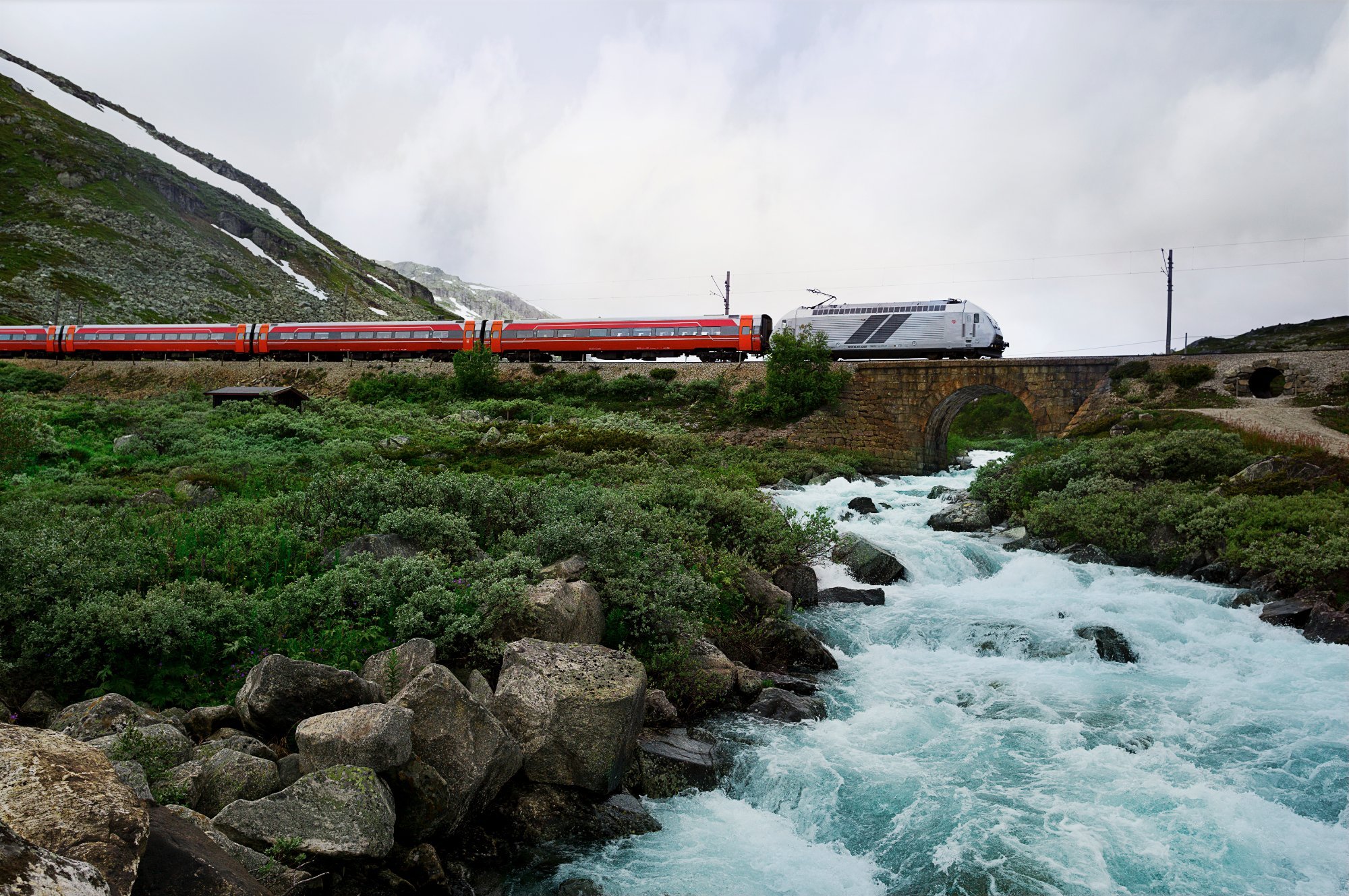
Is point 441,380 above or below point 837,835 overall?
above

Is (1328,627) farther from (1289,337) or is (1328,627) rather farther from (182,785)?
(1289,337)

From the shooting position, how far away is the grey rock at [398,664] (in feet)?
26.1

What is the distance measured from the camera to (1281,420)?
25703 mm

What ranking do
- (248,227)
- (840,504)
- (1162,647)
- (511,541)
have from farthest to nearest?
(248,227), (840,504), (1162,647), (511,541)

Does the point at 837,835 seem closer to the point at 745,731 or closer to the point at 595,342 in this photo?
the point at 745,731

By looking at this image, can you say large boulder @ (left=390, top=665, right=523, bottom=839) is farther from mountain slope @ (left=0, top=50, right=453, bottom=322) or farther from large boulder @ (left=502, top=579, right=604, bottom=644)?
mountain slope @ (left=0, top=50, right=453, bottom=322)

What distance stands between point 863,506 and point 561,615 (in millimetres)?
16534

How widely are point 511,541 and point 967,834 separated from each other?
7625 millimetres

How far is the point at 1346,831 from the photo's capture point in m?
8.05

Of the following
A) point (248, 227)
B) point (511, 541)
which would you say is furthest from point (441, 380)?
point (248, 227)

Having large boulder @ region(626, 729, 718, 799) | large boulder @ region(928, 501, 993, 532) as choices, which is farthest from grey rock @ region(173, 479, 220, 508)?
large boulder @ region(928, 501, 993, 532)

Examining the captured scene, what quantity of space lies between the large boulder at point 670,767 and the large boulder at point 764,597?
424 centimetres

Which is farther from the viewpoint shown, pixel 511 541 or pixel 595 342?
pixel 595 342

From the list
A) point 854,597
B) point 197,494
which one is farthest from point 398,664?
point 197,494
